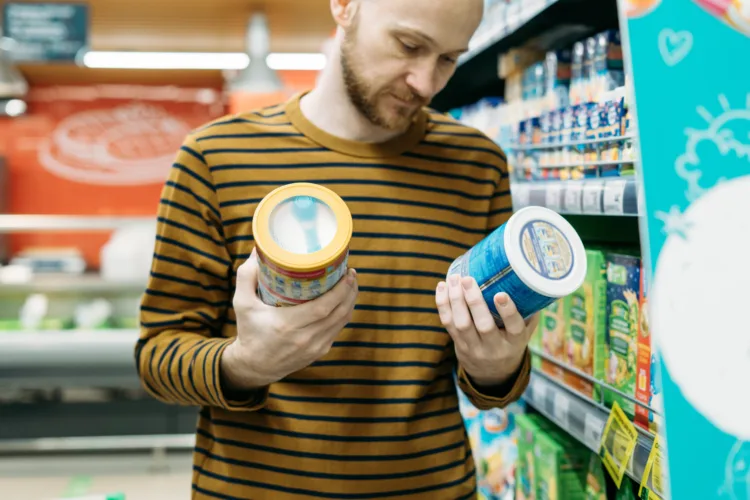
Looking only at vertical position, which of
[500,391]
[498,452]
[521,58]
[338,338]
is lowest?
[498,452]

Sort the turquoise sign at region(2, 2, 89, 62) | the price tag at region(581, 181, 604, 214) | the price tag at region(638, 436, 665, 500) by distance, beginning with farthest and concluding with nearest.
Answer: the turquoise sign at region(2, 2, 89, 62), the price tag at region(581, 181, 604, 214), the price tag at region(638, 436, 665, 500)

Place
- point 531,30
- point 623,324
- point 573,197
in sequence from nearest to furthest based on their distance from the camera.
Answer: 1. point 623,324
2. point 573,197
3. point 531,30

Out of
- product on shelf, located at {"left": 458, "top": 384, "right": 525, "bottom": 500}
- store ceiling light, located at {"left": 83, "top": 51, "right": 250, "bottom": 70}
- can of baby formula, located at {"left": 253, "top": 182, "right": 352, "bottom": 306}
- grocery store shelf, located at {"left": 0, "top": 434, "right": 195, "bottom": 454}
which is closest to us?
can of baby formula, located at {"left": 253, "top": 182, "right": 352, "bottom": 306}

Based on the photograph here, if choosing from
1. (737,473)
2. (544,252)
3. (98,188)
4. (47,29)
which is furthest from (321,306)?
(98,188)

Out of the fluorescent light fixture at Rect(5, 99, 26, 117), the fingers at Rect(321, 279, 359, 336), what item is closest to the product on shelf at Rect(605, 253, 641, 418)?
the fingers at Rect(321, 279, 359, 336)

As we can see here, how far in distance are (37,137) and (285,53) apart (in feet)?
8.87

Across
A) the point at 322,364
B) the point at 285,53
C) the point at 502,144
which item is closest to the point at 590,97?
the point at 502,144

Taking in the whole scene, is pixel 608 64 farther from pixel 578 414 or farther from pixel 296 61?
pixel 296 61

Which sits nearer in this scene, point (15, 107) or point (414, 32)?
point (414, 32)

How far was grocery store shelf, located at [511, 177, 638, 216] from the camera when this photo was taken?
50.9 inches

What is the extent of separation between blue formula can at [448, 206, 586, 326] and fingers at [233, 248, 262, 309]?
0.31 metres

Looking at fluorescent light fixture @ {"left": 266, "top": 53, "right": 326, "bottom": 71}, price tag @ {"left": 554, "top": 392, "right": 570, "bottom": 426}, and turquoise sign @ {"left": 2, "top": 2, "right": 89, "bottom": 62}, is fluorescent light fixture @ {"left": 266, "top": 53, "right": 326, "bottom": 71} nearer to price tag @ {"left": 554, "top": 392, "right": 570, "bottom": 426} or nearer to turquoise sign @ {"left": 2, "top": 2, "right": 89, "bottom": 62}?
turquoise sign @ {"left": 2, "top": 2, "right": 89, "bottom": 62}

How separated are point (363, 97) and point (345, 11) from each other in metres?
0.16

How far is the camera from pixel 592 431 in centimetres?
146
